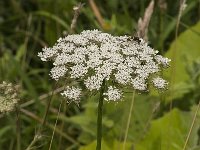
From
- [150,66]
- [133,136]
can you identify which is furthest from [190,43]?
[150,66]

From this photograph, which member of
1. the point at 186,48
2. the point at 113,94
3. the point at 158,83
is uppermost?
the point at 186,48

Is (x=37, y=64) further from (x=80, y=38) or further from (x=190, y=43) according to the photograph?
(x=80, y=38)

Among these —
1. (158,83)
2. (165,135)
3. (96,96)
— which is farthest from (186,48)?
(158,83)

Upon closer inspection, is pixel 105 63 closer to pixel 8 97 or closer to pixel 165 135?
pixel 8 97

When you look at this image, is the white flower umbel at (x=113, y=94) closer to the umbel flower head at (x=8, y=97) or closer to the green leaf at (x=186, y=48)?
the umbel flower head at (x=8, y=97)

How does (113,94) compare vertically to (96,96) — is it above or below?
below

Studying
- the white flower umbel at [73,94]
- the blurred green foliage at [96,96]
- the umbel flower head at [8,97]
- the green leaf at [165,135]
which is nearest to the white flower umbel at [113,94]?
the white flower umbel at [73,94]
